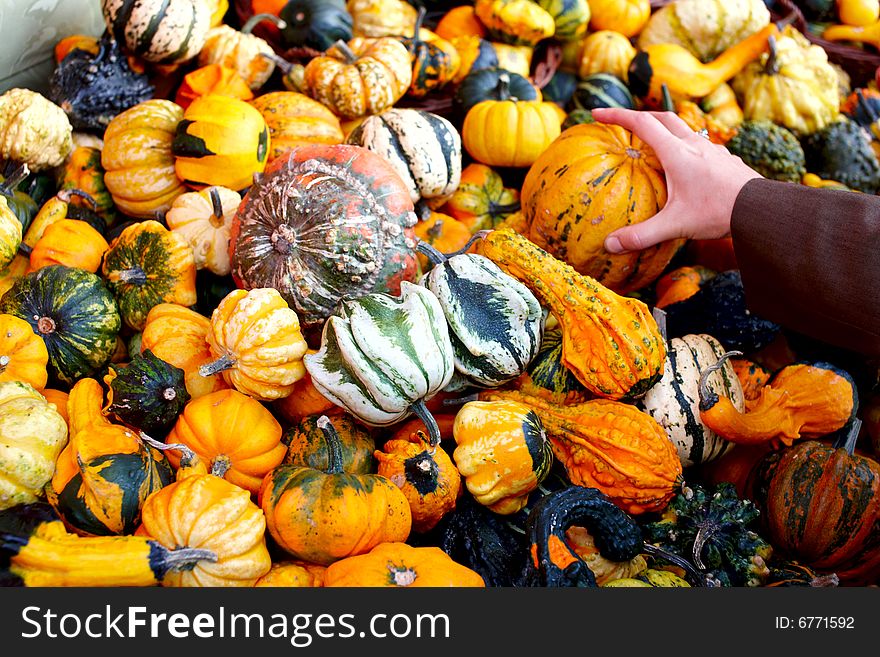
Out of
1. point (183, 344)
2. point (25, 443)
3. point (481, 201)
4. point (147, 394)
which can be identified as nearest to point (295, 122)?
point (481, 201)

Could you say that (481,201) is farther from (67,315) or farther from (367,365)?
(67,315)

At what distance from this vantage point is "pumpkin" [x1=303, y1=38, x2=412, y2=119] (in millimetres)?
2805

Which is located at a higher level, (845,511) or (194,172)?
(194,172)

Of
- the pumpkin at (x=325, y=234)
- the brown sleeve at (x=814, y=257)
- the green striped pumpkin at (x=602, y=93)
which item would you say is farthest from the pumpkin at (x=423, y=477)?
the green striped pumpkin at (x=602, y=93)

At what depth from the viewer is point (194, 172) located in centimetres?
241

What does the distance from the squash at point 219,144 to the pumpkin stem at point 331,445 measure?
99 cm

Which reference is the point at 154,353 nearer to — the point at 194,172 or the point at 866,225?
the point at 194,172

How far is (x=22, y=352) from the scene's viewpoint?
1.91m

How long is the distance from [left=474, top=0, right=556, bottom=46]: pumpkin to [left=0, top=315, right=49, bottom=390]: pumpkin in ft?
8.27

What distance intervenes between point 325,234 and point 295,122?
925 mm

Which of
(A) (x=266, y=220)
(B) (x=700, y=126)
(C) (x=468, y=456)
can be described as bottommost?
(C) (x=468, y=456)

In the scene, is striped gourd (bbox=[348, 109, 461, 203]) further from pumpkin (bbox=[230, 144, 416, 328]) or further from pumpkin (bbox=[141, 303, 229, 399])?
pumpkin (bbox=[141, 303, 229, 399])
